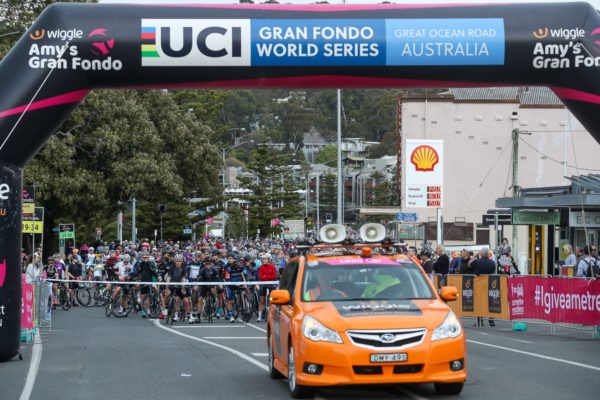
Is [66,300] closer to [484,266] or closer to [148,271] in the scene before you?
[148,271]

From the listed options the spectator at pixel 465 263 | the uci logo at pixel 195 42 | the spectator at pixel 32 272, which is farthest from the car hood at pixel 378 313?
the spectator at pixel 465 263

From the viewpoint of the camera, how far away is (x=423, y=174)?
44125 mm

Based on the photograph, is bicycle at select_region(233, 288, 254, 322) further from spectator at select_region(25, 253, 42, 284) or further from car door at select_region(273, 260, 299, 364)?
car door at select_region(273, 260, 299, 364)

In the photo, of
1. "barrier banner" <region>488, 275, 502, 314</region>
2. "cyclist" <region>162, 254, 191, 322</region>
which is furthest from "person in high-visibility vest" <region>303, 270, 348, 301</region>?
"cyclist" <region>162, 254, 191, 322</region>

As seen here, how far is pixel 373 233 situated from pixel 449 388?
2487mm

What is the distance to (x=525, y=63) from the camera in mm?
15172

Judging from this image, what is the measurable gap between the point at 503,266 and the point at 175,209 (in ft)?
168

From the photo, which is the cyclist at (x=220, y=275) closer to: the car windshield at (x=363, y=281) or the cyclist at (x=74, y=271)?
the cyclist at (x=74, y=271)

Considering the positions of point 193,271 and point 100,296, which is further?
point 100,296

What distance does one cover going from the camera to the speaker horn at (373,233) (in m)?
13.7

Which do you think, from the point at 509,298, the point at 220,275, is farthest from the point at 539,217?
the point at 220,275

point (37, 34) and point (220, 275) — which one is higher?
point (37, 34)

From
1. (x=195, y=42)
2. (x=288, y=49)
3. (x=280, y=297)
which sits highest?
(x=195, y=42)

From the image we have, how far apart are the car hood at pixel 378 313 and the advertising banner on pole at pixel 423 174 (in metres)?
31.4
